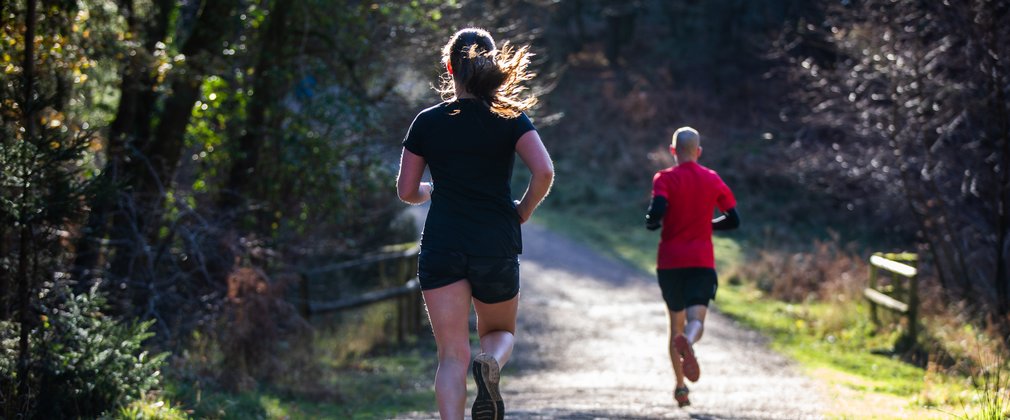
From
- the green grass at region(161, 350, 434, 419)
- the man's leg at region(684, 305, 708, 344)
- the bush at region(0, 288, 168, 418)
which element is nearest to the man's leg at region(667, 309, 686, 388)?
the man's leg at region(684, 305, 708, 344)

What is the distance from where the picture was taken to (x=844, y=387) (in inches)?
376

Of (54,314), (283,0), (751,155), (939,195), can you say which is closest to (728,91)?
(751,155)

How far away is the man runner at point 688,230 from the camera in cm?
725

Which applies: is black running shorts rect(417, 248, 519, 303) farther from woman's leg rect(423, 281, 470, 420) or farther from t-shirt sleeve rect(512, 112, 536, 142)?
t-shirt sleeve rect(512, 112, 536, 142)

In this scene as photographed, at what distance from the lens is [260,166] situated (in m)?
12.0

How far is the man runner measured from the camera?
725 centimetres

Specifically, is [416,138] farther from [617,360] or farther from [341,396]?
[617,360]

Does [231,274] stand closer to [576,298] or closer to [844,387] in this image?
[844,387]

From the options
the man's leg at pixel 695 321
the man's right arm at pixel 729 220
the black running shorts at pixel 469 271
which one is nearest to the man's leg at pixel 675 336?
the man's leg at pixel 695 321

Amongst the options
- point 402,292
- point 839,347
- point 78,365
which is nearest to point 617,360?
point 839,347

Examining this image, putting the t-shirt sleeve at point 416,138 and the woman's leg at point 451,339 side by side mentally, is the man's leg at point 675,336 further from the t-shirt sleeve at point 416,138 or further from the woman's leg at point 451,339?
the t-shirt sleeve at point 416,138

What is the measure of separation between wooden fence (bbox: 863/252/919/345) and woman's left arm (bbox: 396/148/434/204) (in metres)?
8.02

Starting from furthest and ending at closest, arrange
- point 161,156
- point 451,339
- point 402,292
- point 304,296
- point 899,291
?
point 402,292, point 899,291, point 304,296, point 161,156, point 451,339

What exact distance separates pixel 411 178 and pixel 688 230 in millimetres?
3241
